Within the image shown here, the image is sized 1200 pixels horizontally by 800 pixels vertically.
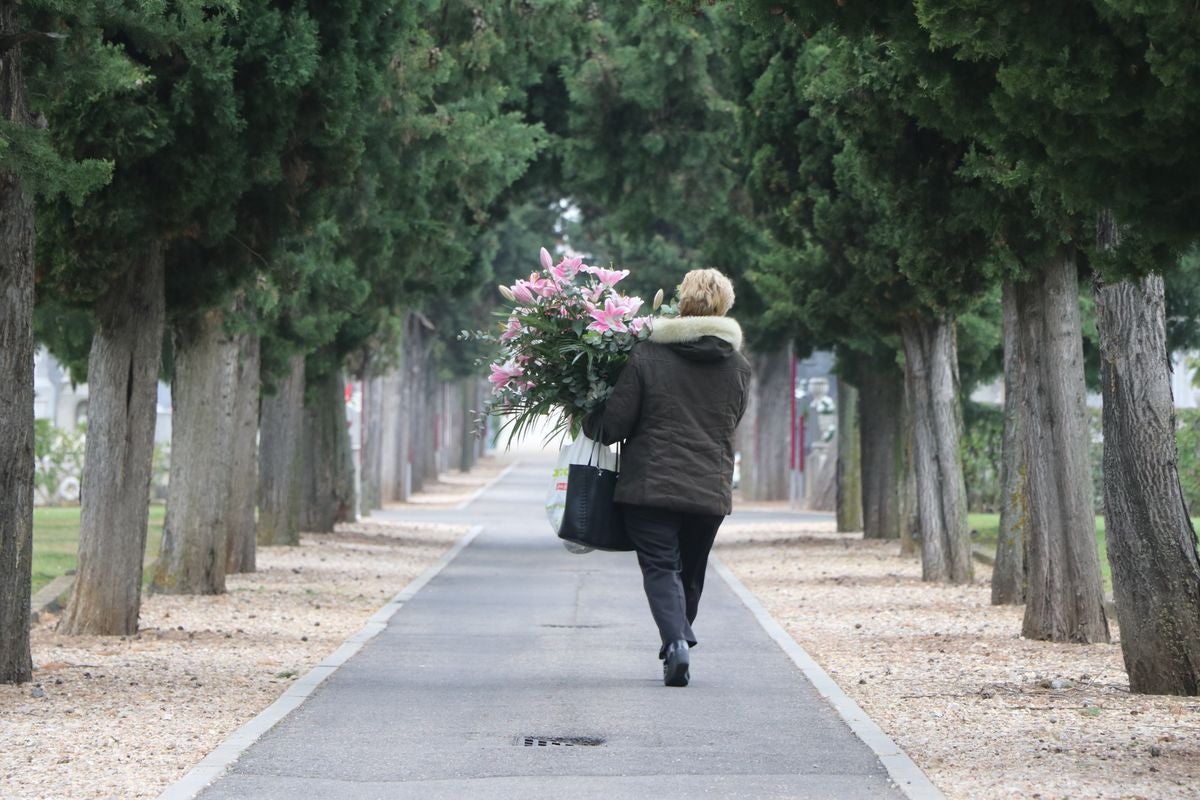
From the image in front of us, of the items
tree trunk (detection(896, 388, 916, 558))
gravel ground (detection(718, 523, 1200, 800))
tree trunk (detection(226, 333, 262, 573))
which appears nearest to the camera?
gravel ground (detection(718, 523, 1200, 800))

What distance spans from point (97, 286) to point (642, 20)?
1257 centimetres

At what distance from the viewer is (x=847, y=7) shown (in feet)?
25.3

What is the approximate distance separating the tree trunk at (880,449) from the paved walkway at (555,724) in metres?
11.1

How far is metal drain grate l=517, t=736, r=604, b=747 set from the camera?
7.75 m

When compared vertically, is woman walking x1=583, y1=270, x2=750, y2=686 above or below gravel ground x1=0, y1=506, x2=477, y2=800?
above

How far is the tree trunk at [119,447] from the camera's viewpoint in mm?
12117

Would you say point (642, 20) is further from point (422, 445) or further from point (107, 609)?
point (422, 445)

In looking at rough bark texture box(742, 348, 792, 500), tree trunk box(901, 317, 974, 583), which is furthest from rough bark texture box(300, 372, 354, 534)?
rough bark texture box(742, 348, 792, 500)

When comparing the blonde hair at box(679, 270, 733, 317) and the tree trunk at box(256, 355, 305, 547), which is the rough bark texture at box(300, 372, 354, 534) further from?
the blonde hair at box(679, 270, 733, 317)

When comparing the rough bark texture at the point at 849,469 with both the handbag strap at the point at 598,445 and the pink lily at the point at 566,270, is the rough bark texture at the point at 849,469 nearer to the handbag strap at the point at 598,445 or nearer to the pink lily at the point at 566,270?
the pink lily at the point at 566,270

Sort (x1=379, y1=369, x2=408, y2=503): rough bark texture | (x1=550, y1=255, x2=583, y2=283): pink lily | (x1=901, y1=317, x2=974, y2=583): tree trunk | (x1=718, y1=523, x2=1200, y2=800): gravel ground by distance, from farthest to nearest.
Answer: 1. (x1=379, y1=369, x2=408, y2=503): rough bark texture
2. (x1=901, y1=317, x2=974, y2=583): tree trunk
3. (x1=550, y1=255, x2=583, y2=283): pink lily
4. (x1=718, y1=523, x2=1200, y2=800): gravel ground

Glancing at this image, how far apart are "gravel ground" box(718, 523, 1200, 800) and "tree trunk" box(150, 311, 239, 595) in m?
4.72

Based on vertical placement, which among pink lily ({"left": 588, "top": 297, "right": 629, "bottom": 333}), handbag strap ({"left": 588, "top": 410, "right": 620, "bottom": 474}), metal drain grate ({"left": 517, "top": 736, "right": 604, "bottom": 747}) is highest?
pink lily ({"left": 588, "top": 297, "right": 629, "bottom": 333})

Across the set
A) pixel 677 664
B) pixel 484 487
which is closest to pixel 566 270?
pixel 677 664
